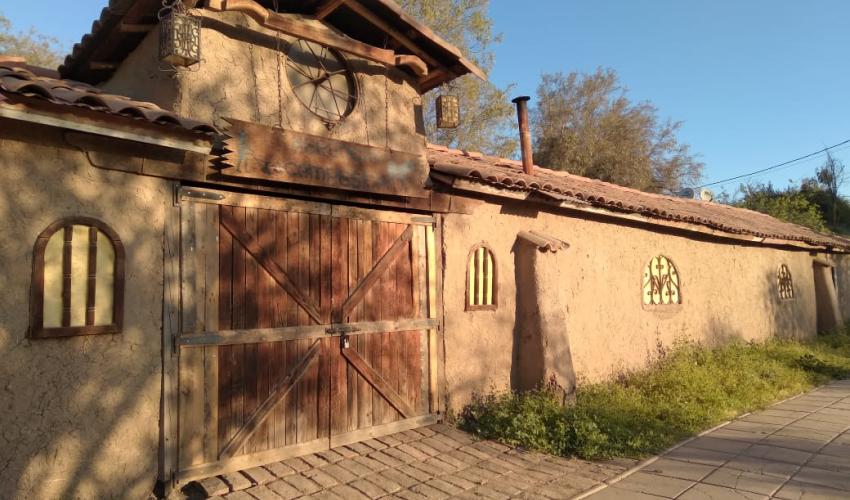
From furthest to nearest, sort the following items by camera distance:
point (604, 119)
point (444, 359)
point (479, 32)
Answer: point (604, 119) < point (479, 32) < point (444, 359)

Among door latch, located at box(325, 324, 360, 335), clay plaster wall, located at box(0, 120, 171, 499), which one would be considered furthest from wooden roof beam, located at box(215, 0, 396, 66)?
door latch, located at box(325, 324, 360, 335)

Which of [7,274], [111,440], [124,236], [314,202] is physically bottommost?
[111,440]

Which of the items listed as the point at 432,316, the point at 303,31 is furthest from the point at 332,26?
the point at 432,316

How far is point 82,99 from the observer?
3479 mm

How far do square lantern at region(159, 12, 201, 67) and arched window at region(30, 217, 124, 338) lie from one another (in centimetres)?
137

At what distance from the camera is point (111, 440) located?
3.84 meters

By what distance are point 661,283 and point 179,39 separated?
802 centimetres

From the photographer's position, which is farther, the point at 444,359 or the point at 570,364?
the point at 570,364

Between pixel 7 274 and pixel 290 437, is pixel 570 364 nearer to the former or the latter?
pixel 290 437

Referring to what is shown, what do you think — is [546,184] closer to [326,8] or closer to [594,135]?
[326,8]

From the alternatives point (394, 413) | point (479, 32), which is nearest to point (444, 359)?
point (394, 413)

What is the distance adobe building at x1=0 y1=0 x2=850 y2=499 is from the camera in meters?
3.64

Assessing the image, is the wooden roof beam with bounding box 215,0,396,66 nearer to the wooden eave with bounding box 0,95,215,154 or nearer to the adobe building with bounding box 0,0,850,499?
the adobe building with bounding box 0,0,850,499

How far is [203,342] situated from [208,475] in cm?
102
